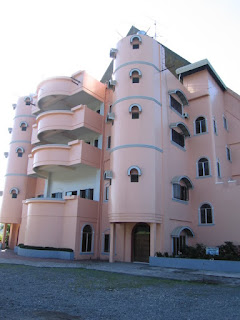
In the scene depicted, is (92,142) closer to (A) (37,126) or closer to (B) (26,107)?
(A) (37,126)

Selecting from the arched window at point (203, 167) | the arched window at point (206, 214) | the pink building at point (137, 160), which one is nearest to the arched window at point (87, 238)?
the pink building at point (137, 160)

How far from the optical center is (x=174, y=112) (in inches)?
886

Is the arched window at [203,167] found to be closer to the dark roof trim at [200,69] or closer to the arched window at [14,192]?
the dark roof trim at [200,69]

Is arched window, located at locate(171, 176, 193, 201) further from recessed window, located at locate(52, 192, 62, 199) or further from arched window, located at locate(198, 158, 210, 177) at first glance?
recessed window, located at locate(52, 192, 62, 199)

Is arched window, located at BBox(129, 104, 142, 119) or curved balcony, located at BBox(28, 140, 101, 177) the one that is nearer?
arched window, located at BBox(129, 104, 142, 119)

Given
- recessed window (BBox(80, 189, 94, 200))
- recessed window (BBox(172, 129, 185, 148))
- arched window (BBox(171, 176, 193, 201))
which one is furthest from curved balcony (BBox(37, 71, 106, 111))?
arched window (BBox(171, 176, 193, 201))

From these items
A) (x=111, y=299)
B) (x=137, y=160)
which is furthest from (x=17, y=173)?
(x=111, y=299)

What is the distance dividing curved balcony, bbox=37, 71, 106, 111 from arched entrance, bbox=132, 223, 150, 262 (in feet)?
35.4

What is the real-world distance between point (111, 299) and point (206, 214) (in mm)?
14812

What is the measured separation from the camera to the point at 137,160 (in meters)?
19.0

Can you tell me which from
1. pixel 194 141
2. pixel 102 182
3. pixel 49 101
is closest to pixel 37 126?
pixel 49 101

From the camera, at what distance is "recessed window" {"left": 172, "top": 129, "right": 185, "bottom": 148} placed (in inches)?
862

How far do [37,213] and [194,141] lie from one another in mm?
13128

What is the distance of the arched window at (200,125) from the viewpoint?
76.8 ft
